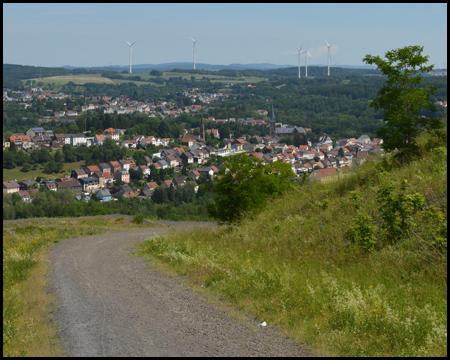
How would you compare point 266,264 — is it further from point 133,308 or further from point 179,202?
point 179,202

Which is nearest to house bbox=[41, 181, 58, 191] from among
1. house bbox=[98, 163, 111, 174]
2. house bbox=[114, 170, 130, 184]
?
house bbox=[114, 170, 130, 184]

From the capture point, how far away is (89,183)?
300ft

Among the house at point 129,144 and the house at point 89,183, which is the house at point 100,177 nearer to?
the house at point 89,183

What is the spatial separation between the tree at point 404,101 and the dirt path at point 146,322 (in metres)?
5.10

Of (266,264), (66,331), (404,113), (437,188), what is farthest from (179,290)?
(404,113)

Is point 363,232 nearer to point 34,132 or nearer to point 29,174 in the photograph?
point 29,174

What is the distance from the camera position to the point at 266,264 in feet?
22.9

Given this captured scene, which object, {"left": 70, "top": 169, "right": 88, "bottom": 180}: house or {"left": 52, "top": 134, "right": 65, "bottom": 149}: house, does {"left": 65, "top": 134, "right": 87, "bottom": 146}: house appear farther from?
{"left": 70, "top": 169, "right": 88, "bottom": 180}: house

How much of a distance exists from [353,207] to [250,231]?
2270mm

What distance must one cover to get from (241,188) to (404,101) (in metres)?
5.66

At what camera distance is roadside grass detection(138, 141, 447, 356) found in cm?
439

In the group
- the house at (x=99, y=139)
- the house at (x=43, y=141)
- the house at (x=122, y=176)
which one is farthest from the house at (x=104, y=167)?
the house at (x=99, y=139)

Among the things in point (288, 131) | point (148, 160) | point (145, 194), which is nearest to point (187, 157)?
point (148, 160)

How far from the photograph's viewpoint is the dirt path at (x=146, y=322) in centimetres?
447
